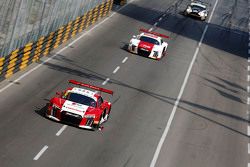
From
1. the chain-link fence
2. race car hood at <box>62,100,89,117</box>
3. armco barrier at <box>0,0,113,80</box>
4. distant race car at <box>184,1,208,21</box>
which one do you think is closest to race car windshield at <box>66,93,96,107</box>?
race car hood at <box>62,100,89,117</box>

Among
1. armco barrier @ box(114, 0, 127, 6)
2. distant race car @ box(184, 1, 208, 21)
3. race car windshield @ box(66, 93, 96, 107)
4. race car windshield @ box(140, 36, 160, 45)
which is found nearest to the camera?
race car windshield @ box(66, 93, 96, 107)

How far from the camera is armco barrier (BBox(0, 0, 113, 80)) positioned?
29.9 meters

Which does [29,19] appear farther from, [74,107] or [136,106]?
[74,107]

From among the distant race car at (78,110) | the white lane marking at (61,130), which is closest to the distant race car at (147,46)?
the distant race car at (78,110)

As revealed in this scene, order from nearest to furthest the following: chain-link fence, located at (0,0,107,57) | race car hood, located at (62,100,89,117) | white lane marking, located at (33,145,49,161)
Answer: white lane marking, located at (33,145,49,161), race car hood, located at (62,100,89,117), chain-link fence, located at (0,0,107,57)

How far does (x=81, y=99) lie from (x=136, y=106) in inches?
191

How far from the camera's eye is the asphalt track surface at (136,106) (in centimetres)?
2286

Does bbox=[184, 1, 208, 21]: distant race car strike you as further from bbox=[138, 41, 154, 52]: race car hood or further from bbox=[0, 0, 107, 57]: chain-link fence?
bbox=[0, 0, 107, 57]: chain-link fence

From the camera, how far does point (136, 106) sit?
29844 mm

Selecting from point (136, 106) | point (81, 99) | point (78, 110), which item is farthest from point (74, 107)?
point (136, 106)

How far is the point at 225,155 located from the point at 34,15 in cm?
1300

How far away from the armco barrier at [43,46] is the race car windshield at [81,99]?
4755mm

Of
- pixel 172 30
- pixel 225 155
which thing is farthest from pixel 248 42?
pixel 225 155

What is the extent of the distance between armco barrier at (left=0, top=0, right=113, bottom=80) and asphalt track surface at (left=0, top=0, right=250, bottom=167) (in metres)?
0.56
